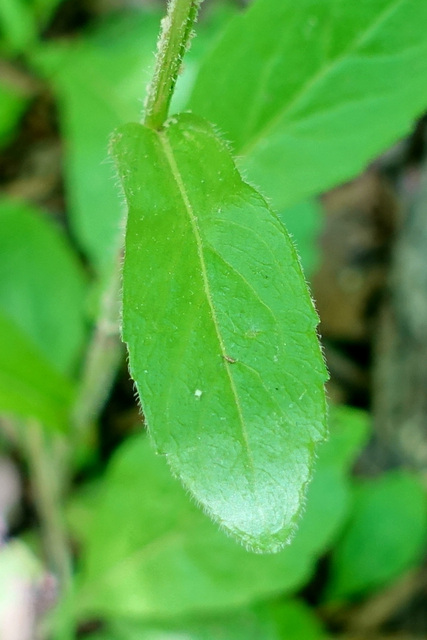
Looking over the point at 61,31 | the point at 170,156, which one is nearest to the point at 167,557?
the point at 170,156

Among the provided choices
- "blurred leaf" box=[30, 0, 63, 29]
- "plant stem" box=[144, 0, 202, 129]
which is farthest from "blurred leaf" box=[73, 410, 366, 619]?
"blurred leaf" box=[30, 0, 63, 29]

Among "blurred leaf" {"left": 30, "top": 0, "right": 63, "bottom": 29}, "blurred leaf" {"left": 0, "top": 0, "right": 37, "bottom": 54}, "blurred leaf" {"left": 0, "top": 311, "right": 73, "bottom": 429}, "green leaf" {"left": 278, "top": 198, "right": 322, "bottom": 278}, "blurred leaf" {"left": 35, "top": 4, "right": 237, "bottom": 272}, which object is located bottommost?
"blurred leaf" {"left": 0, "top": 311, "right": 73, "bottom": 429}


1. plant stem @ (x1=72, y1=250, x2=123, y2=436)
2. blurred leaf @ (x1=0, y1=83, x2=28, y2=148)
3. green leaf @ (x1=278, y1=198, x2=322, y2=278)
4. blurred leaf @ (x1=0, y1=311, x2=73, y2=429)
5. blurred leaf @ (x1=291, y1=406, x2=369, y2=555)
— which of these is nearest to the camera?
plant stem @ (x1=72, y1=250, x2=123, y2=436)

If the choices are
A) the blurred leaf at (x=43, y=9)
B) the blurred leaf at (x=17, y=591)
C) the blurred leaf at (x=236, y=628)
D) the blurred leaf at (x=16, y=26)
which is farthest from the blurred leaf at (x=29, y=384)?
the blurred leaf at (x=43, y=9)

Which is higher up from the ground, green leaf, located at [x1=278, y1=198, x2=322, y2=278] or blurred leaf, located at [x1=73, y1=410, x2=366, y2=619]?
green leaf, located at [x1=278, y1=198, x2=322, y2=278]

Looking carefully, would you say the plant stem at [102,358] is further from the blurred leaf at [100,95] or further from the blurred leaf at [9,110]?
the blurred leaf at [9,110]

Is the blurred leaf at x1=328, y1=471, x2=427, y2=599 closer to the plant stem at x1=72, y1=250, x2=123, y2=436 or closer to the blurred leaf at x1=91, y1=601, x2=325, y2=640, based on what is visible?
the blurred leaf at x1=91, y1=601, x2=325, y2=640

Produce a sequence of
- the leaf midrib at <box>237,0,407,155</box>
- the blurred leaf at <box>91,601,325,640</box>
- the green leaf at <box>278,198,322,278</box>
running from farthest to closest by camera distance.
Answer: the green leaf at <box>278,198,322,278</box> → the blurred leaf at <box>91,601,325,640</box> → the leaf midrib at <box>237,0,407,155</box>

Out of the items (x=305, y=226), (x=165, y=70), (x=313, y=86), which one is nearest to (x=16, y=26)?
(x=305, y=226)
